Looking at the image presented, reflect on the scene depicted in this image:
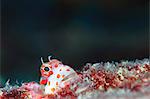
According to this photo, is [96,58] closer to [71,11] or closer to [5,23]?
[71,11]

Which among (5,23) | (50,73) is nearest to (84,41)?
(5,23)

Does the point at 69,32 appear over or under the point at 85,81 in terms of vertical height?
over

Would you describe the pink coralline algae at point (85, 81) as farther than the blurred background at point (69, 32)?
No

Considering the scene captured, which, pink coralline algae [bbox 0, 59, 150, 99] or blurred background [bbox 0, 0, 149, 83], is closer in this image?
pink coralline algae [bbox 0, 59, 150, 99]
